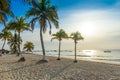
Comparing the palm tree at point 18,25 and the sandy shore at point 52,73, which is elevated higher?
the palm tree at point 18,25

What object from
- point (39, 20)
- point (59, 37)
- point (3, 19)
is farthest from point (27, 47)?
point (3, 19)

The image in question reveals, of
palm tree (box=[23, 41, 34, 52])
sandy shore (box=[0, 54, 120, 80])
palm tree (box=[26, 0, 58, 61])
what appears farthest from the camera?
palm tree (box=[23, 41, 34, 52])

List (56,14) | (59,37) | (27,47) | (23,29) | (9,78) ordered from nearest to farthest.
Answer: (9,78) → (56,14) → (23,29) → (59,37) → (27,47)

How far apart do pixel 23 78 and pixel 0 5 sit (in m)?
5.68

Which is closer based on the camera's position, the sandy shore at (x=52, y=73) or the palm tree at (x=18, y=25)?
the sandy shore at (x=52, y=73)

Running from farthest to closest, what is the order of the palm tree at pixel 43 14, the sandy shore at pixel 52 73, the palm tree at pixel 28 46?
the palm tree at pixel 28 46
the palm tree at pixel 43 14
the sandy shore at pixel 52 73

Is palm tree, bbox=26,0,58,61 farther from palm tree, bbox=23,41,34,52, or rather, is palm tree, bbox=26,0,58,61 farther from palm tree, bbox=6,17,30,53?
palm tree, bbox=23,41,34,52

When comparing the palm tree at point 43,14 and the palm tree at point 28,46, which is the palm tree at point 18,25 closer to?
the palm tree at point 43,14

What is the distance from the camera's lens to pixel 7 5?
467 inches

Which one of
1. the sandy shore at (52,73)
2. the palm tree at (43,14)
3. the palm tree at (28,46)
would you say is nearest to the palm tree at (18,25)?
the palm tree at (43,14)

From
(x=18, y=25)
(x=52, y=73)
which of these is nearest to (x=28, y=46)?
(x=18, y=25)

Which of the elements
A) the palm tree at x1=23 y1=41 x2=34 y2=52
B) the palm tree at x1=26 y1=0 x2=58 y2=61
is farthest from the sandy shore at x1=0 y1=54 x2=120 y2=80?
the palm tree at x1=23 y1=41 x2=34 y2=52

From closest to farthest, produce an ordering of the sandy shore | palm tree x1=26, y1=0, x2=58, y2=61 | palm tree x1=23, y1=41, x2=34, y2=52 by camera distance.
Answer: the sandy shore
palm tree x1=26, y1=0, x2=58, y2=61
palm tree x1=23, y1=41, x2=34, y2=52

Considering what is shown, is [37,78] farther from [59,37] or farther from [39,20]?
[59,37]
